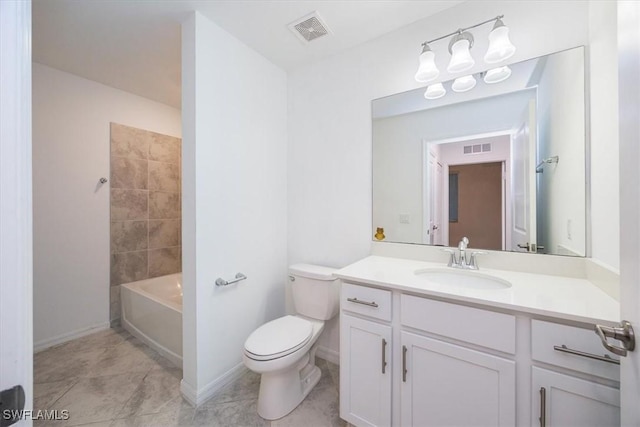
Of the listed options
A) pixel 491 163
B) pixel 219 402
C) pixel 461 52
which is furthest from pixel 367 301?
pixel 461 52

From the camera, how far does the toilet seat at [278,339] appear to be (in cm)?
139

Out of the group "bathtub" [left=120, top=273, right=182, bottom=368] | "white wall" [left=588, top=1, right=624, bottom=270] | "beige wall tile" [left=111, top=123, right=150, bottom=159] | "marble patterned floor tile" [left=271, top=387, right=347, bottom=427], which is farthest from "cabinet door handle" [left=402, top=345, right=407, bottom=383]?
"beige wall tile" [left=111, top=123, right=150, bottom=159]

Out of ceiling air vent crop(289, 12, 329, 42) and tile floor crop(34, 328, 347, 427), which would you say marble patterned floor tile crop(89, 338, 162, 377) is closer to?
tile floor crop(34, 328, 347, 427)

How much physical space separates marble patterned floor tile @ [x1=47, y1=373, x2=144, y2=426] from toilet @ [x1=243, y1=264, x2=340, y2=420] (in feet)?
2.97

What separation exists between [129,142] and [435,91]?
295cm

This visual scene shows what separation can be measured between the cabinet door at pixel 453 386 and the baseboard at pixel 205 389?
46.3 inches

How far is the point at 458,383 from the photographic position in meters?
1.05

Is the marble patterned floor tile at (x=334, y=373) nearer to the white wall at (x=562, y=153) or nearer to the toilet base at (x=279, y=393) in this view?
the toilet base at (x=279, y=393)

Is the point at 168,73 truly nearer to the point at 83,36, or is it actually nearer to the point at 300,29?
the point at 83,36

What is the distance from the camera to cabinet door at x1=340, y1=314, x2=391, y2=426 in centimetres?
121

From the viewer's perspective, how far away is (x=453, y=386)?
3.47 ft

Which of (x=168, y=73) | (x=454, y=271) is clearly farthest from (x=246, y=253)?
(x=168, y=73)

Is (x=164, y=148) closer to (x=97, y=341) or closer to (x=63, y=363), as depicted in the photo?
(x=97, y=341)

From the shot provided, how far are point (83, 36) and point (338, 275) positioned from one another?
2.42 meters
